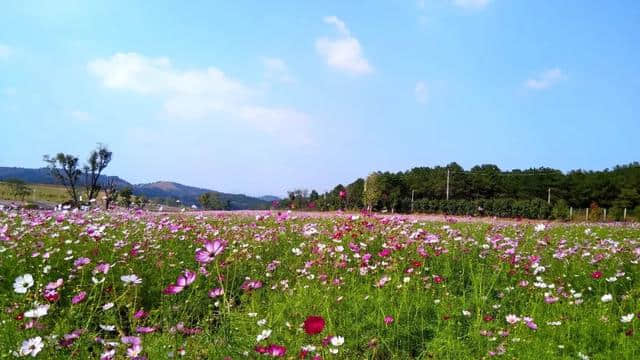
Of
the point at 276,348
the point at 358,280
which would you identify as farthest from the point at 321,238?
the point at 276,348

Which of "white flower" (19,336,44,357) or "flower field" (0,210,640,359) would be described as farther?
"flower field" (0,210,640,359)

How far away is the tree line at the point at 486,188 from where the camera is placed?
39.8 m

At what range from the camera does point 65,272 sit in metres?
4.61

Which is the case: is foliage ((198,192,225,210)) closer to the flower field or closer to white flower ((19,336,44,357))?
the flower field

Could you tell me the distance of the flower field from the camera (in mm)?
2713

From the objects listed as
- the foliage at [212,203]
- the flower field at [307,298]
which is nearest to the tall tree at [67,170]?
the foliage at [212,203]

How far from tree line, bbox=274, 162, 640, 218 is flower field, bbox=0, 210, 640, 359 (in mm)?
31385

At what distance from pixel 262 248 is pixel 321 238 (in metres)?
0.79

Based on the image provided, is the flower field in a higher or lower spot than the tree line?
lower

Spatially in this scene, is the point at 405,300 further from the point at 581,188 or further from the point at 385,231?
the point at 581,188

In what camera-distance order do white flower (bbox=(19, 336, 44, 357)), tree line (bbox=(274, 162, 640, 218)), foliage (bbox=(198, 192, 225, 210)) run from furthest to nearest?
1. tree line (bbox=(274, 162, 640, 218))
2. foliage (bbox=(198, 192, 225, 210))
3. white flower (bbox=(19, 336, 44, 357))

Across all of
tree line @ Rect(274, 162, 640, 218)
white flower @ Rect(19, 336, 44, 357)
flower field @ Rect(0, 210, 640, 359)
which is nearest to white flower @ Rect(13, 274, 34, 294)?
flower field @ Rect(0, 210, 640, 359)

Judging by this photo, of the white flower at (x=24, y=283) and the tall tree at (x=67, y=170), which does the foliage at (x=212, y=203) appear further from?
the white flower at (x=24, y=283)

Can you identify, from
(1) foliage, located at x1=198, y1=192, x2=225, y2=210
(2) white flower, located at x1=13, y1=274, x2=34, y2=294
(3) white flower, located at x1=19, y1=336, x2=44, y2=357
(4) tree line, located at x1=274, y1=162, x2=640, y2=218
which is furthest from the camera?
(4) tree line, located at x1=274, y1=162, x2=640, y2=218
